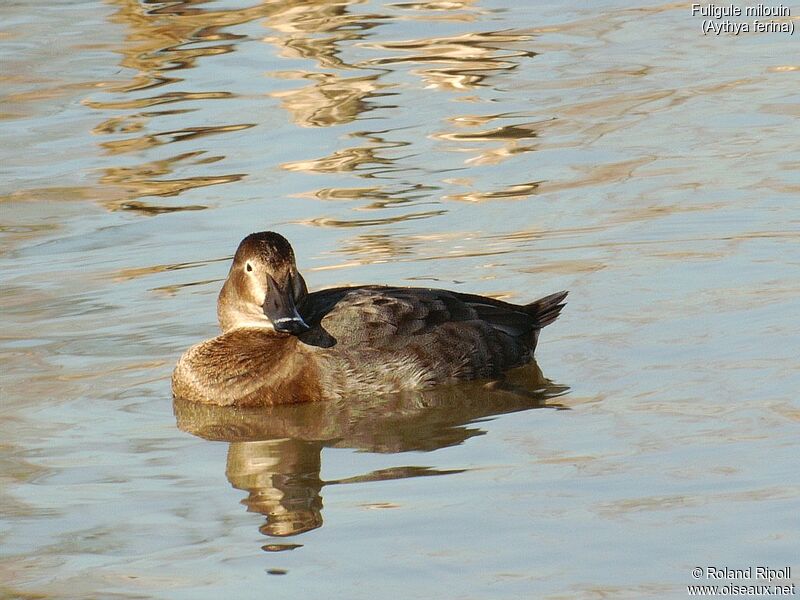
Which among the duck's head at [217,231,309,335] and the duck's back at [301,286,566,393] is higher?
the duck's head at [217,231,309,335]

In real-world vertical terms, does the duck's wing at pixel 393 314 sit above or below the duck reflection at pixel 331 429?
above

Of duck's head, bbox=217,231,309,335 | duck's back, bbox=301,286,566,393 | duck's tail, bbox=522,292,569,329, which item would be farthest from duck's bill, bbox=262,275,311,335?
duck's tail, bbox=522,292,569,329

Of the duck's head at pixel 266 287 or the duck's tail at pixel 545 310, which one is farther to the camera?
the duck's tail at pixel 545 310

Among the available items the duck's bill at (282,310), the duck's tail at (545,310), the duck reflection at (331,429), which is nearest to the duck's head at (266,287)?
the duck's bill at (282,310)

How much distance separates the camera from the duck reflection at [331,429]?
6.77 meters

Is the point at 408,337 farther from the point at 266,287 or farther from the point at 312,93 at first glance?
the point at 312,93

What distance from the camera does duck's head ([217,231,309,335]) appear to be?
786 cm

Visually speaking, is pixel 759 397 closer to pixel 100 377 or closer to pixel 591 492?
pixel 591 492

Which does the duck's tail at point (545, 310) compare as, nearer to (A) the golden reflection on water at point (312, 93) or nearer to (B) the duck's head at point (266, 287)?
(B) the duck's head at point (266, 287)

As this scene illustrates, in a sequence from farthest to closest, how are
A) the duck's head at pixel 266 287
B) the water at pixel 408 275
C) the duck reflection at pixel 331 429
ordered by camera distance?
the duck's head at pixel 266 287 < the duck reflection at pixel 331 429 < the water at pixel 408 275

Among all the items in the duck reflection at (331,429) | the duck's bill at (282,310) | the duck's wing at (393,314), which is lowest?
the duck reflection at (331,429)

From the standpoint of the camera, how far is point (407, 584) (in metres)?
5.57

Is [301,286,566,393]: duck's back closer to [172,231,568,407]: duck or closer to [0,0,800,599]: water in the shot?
[172,231,568,407]: duck

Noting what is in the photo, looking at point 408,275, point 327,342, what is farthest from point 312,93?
point 327,342
